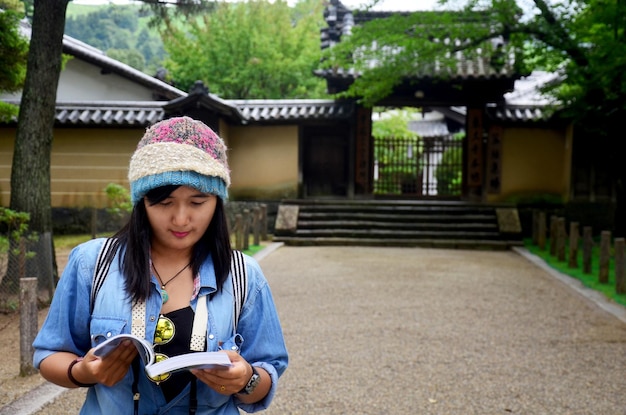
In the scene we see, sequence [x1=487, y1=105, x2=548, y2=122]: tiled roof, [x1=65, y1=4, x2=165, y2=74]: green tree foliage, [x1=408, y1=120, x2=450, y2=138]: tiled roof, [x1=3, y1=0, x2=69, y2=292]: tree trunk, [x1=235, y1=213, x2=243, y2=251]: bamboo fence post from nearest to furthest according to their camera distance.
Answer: [x1=3, y1=0, x2=69, y2=292]: tree trunk, [x1=235, y1=213, x2=243, y2=251]: bamboo fence post, [x1=487, y1=105, x2=548, y2=122]: tiled roof, [x1=408, y1=120, x2=450, y2=138]: tiled roof, [x1=65, y1=4, x2=165, y2=74]: green tree foliage

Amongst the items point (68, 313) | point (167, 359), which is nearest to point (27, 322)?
point (68, 313)

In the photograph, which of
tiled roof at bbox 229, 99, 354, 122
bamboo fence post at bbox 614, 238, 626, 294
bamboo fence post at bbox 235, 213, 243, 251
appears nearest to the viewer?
bamboo fence post at bbox 614, 238, 626, 294

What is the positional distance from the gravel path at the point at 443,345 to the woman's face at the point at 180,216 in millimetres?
2341

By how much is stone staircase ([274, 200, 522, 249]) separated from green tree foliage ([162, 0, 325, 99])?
9.60 metres

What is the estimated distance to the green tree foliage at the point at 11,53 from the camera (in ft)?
20.6

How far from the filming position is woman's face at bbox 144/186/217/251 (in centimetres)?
160

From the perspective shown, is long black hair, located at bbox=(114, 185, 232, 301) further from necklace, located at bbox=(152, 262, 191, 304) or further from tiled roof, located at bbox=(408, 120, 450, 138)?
tiled roof, located at bbox=(408, 120, 450, 138)

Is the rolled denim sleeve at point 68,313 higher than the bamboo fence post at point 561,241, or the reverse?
the rolled denim sleeve at point 68,313

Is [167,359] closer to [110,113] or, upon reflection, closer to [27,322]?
[27,322]

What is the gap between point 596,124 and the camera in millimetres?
13016

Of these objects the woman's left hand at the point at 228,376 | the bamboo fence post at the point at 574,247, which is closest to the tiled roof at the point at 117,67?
the bamboo fence post at the point at 574,247

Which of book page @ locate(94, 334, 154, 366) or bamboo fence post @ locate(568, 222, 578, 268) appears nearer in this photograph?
book page @ locate(94, 334, 154, 366)

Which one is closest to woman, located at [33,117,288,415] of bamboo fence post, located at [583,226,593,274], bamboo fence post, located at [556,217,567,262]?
bamboo fence post, located at [583,226,593,274]

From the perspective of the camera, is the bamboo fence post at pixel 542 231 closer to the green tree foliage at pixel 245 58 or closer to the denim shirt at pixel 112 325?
the denim shirt at pixel 112 325
